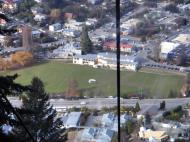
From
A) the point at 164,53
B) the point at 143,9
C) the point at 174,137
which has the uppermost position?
the point at 143,9

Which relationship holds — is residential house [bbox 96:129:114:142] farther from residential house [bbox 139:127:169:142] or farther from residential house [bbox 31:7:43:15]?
residential house [bbox 31:7:43:15]

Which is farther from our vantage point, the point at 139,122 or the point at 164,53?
the point at 164,53

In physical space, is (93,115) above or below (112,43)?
below

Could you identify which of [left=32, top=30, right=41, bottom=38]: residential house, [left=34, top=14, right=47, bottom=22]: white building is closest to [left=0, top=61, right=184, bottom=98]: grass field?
[left=32, top=30, right=41, bottom=38]: residential house

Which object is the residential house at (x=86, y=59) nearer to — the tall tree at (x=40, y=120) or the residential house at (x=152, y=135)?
the residential house at (x=152, y=135)

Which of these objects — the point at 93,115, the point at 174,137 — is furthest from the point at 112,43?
the point at 174,137

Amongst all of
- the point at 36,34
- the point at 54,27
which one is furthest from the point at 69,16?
the point at 36,34

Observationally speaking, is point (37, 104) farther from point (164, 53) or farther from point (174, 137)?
point (164, 53)
